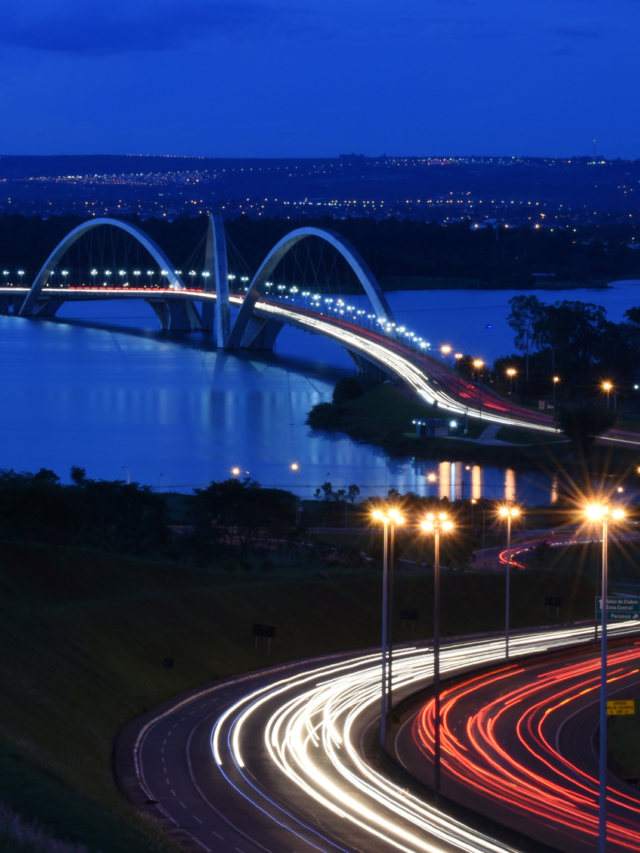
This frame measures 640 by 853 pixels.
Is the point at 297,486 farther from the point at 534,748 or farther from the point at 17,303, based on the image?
the point at 17,303

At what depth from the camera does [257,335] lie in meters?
62.1

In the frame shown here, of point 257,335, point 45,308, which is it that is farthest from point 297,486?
point 45,308

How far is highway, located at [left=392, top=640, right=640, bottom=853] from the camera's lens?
8.48 metres

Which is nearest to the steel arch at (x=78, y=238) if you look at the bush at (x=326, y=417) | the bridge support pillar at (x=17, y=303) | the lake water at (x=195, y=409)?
the bridge support pillar at (x=17, y=303)

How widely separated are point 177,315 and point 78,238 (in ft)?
37.3

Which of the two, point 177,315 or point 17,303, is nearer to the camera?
point 177,315

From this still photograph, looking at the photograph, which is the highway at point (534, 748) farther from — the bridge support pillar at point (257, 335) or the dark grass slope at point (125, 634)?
the bridge support pillar at point (257, 335)

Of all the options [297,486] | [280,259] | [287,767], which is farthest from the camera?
[280,259]

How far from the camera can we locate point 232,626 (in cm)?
1493

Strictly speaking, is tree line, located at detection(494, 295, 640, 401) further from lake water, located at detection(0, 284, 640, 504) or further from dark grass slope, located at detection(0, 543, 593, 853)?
dark grass slope, located at detection(0, 543, 593, 853)

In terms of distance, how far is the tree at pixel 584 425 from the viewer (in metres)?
31.0

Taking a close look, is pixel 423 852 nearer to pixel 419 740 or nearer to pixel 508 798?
pixel 508 798

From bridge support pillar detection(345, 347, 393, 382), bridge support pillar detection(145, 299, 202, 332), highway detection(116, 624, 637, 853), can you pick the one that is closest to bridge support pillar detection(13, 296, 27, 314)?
bridge support pillar detection(145, 299, 202, 332)

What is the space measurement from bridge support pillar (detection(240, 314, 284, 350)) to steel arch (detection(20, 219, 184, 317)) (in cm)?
1181
